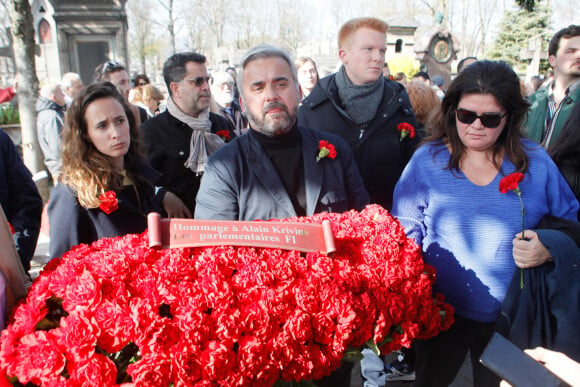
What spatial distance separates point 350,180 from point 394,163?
90 cm

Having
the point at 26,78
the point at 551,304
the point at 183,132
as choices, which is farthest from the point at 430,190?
the point at 26,78

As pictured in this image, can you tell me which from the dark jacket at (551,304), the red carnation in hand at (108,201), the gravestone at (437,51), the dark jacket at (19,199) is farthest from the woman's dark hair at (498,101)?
the gravestone at (437,51)

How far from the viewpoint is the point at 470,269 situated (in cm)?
195

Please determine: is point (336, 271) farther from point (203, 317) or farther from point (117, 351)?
point (117, 351)

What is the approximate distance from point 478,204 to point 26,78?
Answer: 666 centimetres

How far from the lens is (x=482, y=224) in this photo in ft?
6.35

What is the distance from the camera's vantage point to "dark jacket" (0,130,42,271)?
2533 millimetres

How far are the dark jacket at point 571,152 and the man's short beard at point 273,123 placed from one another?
1.51 meters

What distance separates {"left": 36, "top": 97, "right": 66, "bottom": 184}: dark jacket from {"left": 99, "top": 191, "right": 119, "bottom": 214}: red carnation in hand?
3482 mm

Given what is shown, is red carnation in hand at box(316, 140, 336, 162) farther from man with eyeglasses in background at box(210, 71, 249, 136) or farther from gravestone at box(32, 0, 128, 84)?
gravestone at box(32, 0, 128, 84)

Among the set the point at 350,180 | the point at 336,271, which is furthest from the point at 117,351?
the point at 350,180

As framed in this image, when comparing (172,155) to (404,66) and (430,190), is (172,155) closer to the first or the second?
(430,190)

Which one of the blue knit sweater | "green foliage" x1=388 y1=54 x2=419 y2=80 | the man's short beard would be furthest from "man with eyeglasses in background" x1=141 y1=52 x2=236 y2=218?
"green foliage" x1=388 y1=54 x2=419 y2=80

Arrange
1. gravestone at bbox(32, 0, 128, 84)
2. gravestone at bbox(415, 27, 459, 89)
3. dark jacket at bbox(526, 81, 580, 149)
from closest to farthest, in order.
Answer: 1. dark jacket at bbox(526, 81, 580, 149)
2. gravestone at bbox(32, 0, 128, 84)
3. gravestone at bbox(415, 27, 459, 89)
